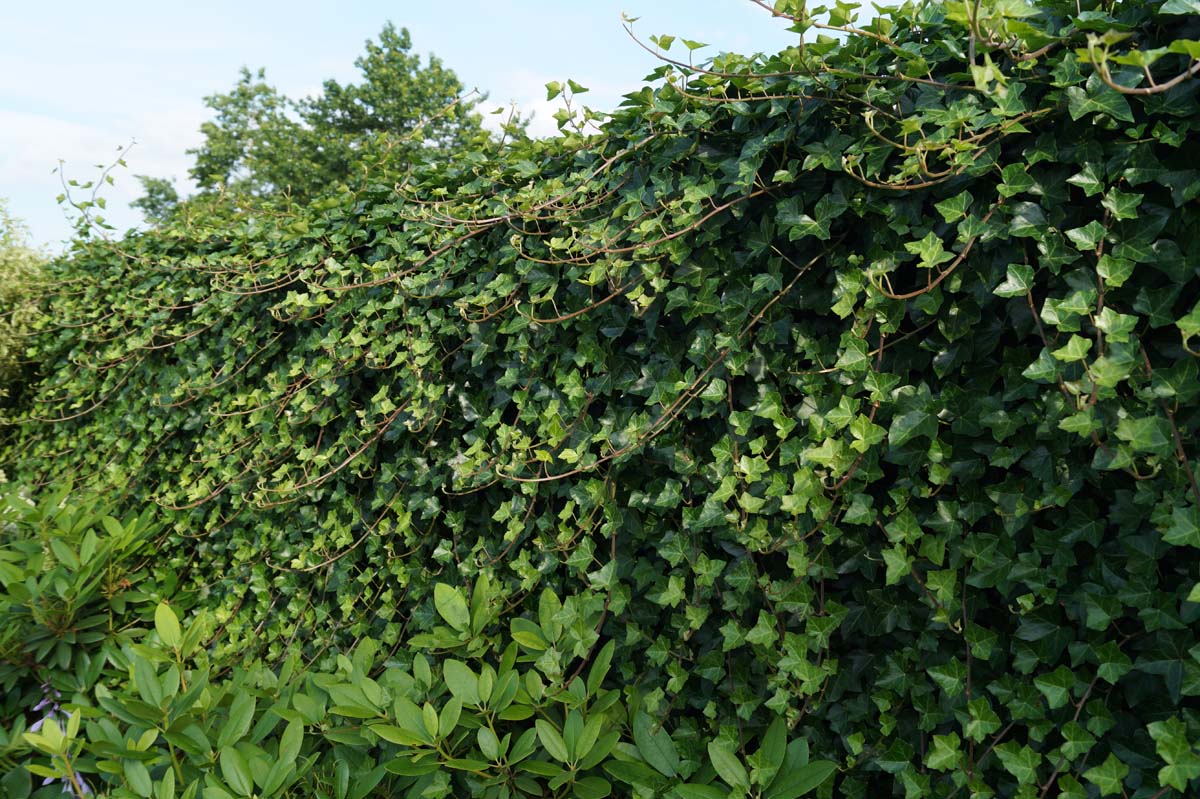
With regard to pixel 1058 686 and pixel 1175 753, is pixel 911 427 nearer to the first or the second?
pixel 1058 686

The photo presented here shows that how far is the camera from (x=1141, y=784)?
72.6 inches

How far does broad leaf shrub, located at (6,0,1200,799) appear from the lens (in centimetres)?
184

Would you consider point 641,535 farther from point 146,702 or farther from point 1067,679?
point 146,702

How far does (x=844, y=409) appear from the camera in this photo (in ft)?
7.07

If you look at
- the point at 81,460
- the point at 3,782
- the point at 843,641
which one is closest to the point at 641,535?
the point at 843,641

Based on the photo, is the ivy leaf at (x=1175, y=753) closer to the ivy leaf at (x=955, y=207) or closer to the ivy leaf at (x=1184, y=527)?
the ivy leaf at (x=1184, y=527)

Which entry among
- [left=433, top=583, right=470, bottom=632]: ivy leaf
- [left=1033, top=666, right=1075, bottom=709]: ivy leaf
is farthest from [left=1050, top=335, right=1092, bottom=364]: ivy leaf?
[left=433, top=583, right=470, bottom=632]: ivy leaf

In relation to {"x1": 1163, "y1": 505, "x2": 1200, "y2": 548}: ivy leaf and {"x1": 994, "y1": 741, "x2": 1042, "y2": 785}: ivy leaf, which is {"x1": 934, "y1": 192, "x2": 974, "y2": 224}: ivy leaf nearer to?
{"x1": 1163, "y1": 505, "x2": 1200, "y2": 548}: ivy leaf

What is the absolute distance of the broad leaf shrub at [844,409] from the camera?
6.05 feet

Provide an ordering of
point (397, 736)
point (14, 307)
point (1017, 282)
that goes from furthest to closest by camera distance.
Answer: point (14, 307)
point (397, 736)
point (1017, 282)

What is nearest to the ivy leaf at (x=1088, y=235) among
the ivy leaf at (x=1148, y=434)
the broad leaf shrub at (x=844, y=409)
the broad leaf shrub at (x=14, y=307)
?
the broad leaf shrub at (x=844, y=409)

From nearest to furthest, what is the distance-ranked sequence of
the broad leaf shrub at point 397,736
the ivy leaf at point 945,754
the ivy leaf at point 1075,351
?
the ivy leaf at point 1075,351, the ivy leaf at point 945,754, the broad leaf shrub at point 397,736

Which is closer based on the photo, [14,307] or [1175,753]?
[1175,753]

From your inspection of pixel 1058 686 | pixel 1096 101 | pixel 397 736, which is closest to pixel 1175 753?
pixel 1058 686
